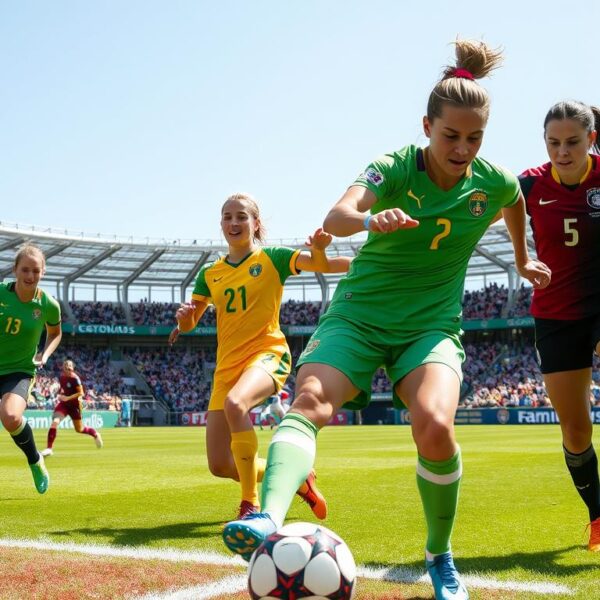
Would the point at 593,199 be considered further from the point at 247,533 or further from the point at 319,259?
the point at 247,533

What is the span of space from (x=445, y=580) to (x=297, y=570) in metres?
1.02

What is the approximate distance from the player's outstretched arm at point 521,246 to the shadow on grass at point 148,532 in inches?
109

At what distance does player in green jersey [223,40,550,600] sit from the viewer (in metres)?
3.40

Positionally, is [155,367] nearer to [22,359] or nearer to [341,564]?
[22,359]

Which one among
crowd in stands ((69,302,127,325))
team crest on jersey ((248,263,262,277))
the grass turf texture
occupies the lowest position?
crowd in stands ((69,302,127,325))

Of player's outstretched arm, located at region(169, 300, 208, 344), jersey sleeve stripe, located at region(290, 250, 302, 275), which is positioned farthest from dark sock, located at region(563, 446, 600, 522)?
player's outstretched arm, located at region(169, 300, 208, 344)

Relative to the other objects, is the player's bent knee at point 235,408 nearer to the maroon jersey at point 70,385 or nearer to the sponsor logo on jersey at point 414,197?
the sponsor logo on jersey at point 414,197

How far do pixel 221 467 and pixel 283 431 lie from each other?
313 centimetres

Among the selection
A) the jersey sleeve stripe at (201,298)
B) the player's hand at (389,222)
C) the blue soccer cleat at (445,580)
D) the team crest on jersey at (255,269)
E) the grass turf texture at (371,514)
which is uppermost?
the player's hand at (389,222)

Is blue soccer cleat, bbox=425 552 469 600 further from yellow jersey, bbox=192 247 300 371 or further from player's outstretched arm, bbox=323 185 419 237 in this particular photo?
yellow jersey, bbox=192 247 300 371

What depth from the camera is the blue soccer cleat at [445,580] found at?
3.39m

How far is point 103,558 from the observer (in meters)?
4.44

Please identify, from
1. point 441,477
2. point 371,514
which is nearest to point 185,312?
point 371,514

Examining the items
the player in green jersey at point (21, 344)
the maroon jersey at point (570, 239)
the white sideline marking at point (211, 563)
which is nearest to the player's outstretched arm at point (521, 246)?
the maroon jersey at point (570, 239)
